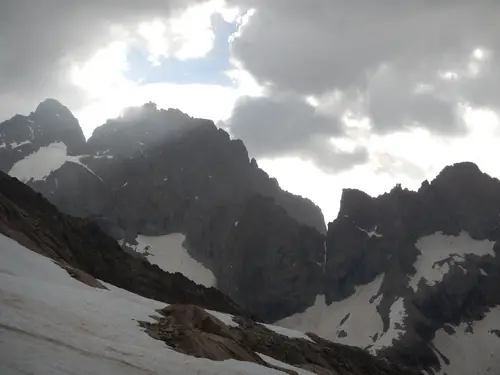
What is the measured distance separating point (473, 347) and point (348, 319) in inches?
1497

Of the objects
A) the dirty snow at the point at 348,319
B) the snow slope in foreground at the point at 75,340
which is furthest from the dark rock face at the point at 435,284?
the snow slope in foreground at the point at 75,340

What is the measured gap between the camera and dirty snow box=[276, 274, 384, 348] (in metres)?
176

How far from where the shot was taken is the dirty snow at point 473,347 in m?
164

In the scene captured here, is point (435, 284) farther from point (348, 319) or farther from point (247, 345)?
point (247, 345)

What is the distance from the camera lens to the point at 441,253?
625 feet

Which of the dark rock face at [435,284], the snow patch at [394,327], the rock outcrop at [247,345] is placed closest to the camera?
the rock outcrop at [247,345]

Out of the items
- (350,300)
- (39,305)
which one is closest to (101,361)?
(39,305)

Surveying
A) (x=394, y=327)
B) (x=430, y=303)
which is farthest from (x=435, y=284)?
(x=394, y=327)

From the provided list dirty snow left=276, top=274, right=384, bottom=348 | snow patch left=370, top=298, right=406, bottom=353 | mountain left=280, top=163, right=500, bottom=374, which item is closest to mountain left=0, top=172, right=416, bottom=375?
snow patch left=370, top=298, right=406, bottom=353

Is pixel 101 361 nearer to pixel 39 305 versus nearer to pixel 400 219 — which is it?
pixel 39 305

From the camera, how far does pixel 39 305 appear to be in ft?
83.5

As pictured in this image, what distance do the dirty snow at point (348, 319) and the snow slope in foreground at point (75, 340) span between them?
489 ft

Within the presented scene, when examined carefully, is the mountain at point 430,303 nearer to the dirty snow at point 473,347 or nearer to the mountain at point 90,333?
the dirty snow at point 473,347

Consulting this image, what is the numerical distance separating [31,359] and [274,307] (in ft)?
599
